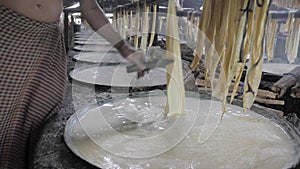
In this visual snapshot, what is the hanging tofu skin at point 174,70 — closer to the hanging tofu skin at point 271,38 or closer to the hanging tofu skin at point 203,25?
the hanging tofu skin at point 203,25

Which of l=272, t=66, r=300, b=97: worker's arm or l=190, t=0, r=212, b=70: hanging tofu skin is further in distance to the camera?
l=272, t=66, r=300, b=97: worker's arm

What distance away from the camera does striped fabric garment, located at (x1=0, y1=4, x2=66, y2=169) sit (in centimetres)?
170

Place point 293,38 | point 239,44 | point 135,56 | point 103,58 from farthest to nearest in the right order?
point 103,58 < point 293,38 < point 135,56 < point 239,44

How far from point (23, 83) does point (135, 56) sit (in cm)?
77

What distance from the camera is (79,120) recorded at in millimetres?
1688

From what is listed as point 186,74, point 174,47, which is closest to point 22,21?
point 174,47

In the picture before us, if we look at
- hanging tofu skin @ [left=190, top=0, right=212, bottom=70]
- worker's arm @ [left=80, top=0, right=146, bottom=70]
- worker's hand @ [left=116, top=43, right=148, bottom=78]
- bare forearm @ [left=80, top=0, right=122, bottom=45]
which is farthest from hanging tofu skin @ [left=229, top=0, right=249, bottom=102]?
bare forearm @ [left=80, top=0, right=122, bottom=45]

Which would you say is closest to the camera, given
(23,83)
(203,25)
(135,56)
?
(203,25)

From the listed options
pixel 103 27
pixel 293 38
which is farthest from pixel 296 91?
pixel 103 27

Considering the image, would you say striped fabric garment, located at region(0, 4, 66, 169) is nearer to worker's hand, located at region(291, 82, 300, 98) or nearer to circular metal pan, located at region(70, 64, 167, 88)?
circular metal pan, located at region(70, 64, 167, 88)

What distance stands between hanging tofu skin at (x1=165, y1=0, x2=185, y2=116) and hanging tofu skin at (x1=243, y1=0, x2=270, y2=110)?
514 mm

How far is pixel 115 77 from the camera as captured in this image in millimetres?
2910

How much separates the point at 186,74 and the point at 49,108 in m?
1.48

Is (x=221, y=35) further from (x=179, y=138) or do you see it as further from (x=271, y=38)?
(x=271, y=38)
